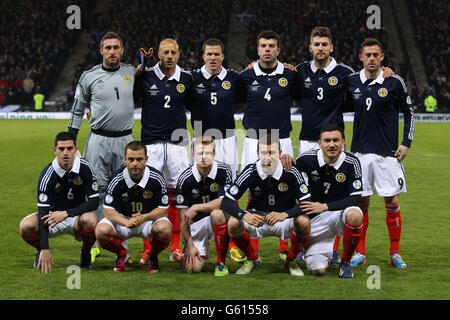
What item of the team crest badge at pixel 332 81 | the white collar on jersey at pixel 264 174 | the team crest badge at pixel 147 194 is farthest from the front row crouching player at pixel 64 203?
the team crest badge at pixel 332 81

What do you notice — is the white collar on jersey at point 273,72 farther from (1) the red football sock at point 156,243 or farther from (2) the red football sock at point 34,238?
(2) the red football sock at point 34,238

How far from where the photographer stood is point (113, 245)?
563 cm

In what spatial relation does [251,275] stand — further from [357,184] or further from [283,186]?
[357,184]

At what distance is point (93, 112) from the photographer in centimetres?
639

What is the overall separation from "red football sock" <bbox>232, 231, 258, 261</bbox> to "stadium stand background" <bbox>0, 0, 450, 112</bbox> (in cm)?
2254

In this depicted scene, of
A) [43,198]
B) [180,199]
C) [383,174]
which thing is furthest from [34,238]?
[383,174]

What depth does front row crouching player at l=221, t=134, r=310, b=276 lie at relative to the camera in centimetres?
548

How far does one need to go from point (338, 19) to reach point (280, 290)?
26.8 m

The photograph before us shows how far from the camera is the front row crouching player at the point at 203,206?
18.4 feet

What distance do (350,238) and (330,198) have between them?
45cm

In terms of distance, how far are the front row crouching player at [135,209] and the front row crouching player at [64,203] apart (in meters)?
0.16

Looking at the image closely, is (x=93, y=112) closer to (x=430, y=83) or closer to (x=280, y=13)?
(x=430, y=83)

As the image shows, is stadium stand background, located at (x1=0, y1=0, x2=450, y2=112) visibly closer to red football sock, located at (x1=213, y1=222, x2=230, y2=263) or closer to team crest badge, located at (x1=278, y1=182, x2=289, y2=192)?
team crest badge, located at (x1=278, y1=182, x2=289, y2=192)
